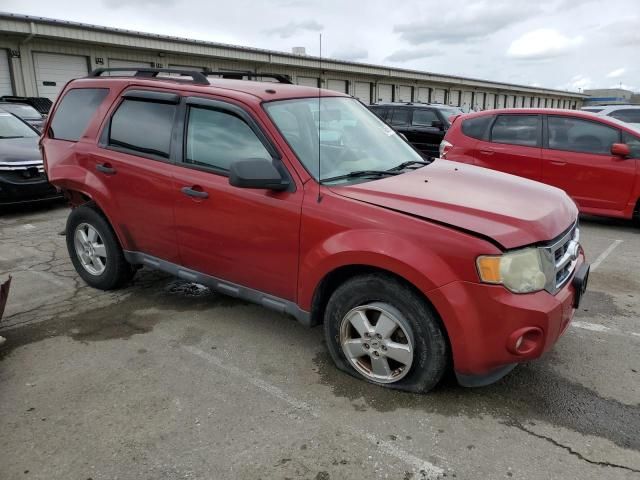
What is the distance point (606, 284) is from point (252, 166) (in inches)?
146

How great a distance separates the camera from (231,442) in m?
2.53

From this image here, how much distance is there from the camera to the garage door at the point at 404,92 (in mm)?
33500

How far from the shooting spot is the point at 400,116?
1278 centimetres

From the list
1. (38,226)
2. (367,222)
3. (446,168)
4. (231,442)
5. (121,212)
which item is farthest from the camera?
(38,226)

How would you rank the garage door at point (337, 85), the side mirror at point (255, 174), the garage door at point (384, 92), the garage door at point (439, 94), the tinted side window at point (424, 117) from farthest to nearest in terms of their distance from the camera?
the garage door at point (439, 94)
the garage door at point (384, 92)
the garage door at point (337, 85)
the tinted side window at point (424, 117)
the side mirror at point (255, 174)

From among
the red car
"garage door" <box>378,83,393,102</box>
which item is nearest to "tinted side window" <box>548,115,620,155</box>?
the red car

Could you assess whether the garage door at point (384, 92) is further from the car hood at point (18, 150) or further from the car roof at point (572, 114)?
the car hood at point (18, 150)

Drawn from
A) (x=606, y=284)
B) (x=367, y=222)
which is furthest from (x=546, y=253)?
(x=606, y=284)

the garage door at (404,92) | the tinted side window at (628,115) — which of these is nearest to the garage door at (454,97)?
the garage door at (404,92)

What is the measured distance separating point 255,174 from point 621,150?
5.66 meters

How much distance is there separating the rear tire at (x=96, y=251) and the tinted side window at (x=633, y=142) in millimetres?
6334

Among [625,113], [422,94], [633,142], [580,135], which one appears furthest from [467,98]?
[633,142]

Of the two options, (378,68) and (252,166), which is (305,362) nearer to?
(252,166)

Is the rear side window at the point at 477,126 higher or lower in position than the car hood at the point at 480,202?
higher
